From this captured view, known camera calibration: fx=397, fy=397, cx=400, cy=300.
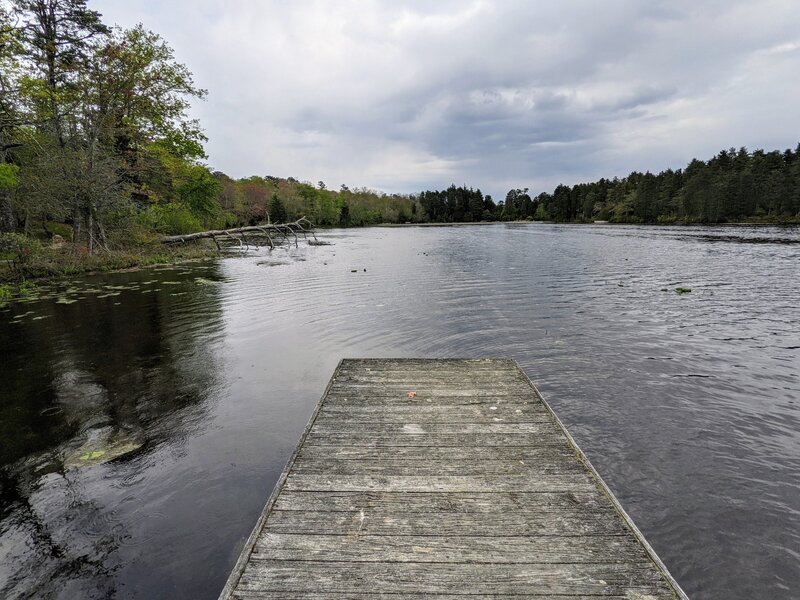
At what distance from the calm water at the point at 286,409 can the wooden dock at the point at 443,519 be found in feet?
3.65

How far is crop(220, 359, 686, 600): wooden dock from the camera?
284cm

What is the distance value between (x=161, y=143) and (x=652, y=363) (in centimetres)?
3679

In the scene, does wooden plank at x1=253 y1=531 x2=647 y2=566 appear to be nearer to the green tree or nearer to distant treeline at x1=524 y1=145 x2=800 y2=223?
the green tree

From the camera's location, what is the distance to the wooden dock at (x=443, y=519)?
284cm

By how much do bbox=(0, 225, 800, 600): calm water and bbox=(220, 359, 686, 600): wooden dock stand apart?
111cm

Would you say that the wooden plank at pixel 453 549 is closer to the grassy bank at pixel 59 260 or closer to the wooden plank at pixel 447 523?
the wooden plank at pixel 447 523

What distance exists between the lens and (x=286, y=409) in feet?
24.0

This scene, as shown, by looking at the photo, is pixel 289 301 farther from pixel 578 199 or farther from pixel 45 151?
pixel 578 199

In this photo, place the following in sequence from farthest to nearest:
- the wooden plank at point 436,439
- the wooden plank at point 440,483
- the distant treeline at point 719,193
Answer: the distant treeline at point 719,193 → the wooden plank at point 436,439 → the wooden plank at point 440,483

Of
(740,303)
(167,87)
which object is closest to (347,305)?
(740,303)

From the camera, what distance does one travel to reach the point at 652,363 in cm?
913

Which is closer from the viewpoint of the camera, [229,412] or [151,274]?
[229,412]

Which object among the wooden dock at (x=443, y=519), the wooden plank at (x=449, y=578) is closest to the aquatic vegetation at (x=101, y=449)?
the wooden dock at (x=443, y=519)

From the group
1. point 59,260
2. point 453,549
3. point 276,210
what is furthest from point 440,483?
point 276,210
